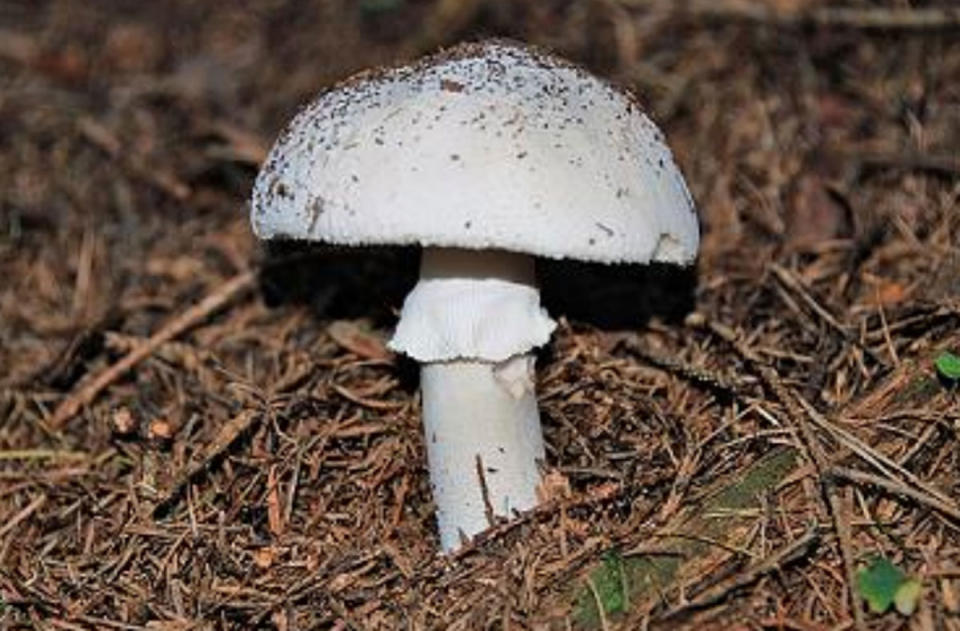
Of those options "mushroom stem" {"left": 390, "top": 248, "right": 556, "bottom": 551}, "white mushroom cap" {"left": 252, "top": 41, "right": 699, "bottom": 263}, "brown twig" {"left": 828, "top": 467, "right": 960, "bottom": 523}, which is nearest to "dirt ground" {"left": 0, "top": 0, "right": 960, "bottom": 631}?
"brown twig" {"left": 828, "top": 467, "right": 960, "bottom": 523}

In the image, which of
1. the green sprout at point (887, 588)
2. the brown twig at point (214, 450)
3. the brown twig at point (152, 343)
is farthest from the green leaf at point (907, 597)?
the brown twig at point (152, 343)

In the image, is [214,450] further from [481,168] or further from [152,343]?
[481,168]

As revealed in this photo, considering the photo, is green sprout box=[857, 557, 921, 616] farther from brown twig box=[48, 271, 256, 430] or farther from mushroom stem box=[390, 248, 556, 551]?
brown twig box=[48, 271, 256, 430]

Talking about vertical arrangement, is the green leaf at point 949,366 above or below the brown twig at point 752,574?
above

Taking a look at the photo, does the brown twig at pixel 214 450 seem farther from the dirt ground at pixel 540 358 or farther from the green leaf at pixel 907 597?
the green leaf at pixel 907 597

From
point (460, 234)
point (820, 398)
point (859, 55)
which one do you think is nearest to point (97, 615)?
point (460, 234)

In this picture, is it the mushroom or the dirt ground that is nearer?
the mushroom
